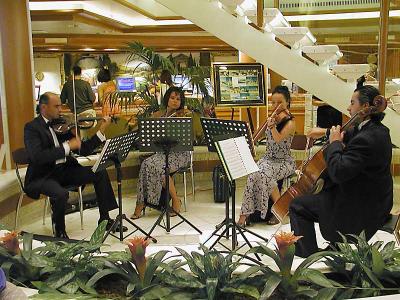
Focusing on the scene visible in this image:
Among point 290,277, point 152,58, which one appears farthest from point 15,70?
point 290,277

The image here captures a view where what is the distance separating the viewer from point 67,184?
4.46m

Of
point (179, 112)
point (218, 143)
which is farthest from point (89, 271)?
point (179, 112)

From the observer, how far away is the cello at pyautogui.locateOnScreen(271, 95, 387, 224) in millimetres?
3092

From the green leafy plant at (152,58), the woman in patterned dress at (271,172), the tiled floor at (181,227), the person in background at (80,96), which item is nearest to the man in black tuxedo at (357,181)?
the tiled floor at (181,227)

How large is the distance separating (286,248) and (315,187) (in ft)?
4.22

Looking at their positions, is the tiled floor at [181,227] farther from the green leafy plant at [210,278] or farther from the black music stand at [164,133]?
the green leafy plant at [210,278]

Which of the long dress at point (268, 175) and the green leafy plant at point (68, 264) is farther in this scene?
the long dress at point (268, 175)

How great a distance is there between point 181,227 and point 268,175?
97 cm

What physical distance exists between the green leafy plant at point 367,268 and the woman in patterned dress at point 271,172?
7.19 ft

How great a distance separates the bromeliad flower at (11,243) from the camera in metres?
2.37

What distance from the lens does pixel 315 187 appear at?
3.37m

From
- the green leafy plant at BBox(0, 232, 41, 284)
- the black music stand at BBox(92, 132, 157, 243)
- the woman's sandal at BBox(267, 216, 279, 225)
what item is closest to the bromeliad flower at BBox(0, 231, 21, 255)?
the green leafy plant at BBox(0, 232, 41, 284)

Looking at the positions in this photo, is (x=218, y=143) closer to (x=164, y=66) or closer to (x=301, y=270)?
(x=301, y=270)

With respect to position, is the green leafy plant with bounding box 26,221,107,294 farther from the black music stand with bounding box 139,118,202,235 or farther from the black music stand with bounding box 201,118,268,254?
the black music stand with bounding box 139,118,202,235
